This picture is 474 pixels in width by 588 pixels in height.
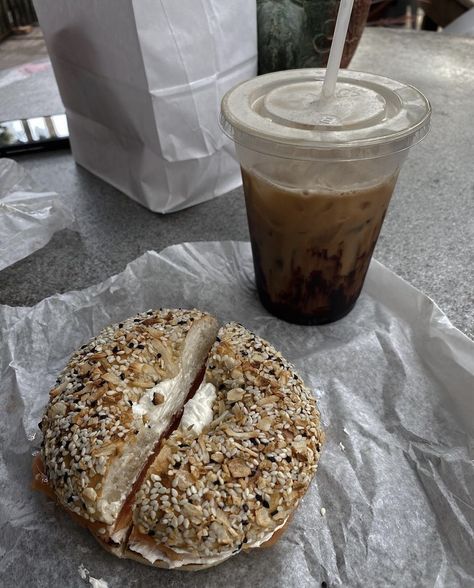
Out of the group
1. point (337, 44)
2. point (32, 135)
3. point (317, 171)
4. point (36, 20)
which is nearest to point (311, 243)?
point (317, 171)

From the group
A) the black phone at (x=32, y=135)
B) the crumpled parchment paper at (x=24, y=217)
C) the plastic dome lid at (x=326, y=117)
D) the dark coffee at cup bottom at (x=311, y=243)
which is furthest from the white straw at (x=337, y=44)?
the black phone at (x=32, y=135)

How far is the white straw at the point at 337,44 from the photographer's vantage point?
3.04 feet

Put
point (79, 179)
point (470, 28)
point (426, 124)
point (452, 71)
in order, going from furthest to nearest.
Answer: point (470, 28), point (452, 71), point (79, 179), point (426, 124)

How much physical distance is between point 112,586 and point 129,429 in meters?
0.24

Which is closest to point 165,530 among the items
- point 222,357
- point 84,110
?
point 222,357

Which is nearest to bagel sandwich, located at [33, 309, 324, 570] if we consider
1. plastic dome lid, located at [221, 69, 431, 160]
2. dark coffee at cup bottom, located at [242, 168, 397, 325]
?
dark coffee at cup bottom, located at [242, 168, 397, 325]

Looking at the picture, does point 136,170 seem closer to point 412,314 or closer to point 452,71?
point 412,314

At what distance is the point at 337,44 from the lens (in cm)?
96

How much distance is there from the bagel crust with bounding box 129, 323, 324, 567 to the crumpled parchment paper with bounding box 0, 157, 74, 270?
76 centimetres

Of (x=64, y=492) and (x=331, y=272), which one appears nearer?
(x=64, y=492)

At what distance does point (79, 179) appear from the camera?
5.87ft

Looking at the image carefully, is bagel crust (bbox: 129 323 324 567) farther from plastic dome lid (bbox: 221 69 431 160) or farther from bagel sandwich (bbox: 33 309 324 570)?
plastic dome lid (bbox: 221 69 431 160)

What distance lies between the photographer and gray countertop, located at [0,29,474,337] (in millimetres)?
1393

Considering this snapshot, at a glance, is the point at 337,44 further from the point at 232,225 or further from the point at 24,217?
the point at 24,217
